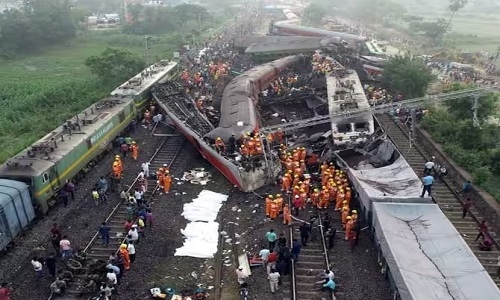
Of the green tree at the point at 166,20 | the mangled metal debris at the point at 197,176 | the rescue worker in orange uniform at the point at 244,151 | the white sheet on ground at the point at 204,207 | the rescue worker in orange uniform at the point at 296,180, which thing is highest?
the rescue worker in orange uniform at the point at 244,151

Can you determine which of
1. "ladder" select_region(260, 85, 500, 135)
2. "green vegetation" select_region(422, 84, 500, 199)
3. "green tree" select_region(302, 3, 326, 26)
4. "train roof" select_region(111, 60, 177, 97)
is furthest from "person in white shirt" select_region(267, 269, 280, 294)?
"green tree" select_region(302, 3, 326, 26)

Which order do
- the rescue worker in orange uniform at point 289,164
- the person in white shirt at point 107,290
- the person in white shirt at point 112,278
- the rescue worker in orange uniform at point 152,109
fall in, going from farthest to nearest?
the rescue worker in orange uniform at point 152,109
the rescue worker in orange uniform at point 289,164
the person in white shirt at point 112,278
the person in white shirt at point 107,290

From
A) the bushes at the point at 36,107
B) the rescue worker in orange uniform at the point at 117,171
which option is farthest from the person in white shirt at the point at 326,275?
the bushes at the point at 36,107

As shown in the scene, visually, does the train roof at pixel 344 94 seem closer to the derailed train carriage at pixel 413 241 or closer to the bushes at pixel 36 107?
the derailed train carriage at pixel 413 241

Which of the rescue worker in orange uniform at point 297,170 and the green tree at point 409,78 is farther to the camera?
the green tree at point 409,78

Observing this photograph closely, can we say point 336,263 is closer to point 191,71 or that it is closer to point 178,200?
point 178,200

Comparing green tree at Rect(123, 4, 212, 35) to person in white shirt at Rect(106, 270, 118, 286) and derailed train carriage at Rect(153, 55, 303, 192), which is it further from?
person in white shirt at Rect(106, 270, 118, 286)
